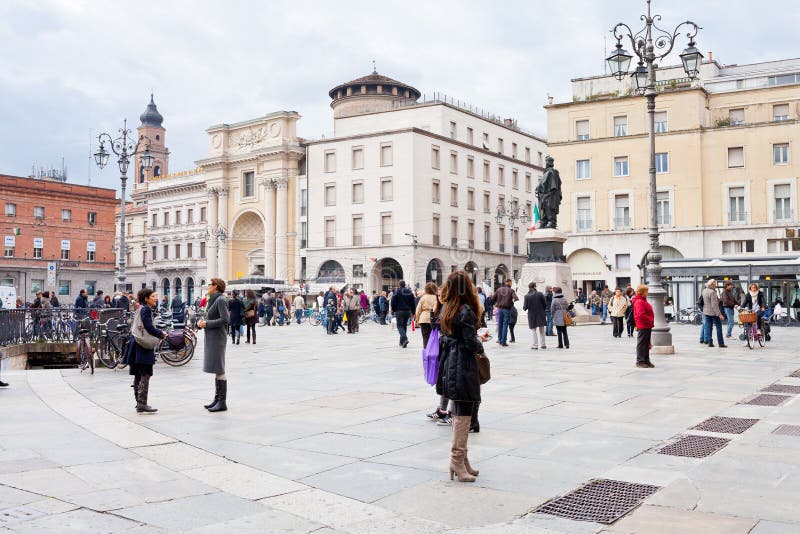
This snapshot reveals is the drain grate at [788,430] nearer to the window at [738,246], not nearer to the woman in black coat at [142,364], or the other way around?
the woman in black coat at [142,364]

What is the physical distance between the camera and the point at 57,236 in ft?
212

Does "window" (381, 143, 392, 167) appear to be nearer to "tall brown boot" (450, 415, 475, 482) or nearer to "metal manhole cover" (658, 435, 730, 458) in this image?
"metal manhole cover" (658, 435, 730, 458)

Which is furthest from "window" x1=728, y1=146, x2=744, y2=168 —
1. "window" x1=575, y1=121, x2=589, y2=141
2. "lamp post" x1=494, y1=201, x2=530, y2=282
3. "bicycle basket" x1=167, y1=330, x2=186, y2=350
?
"bicycle basket" x1=167, y1=330, x2=186, y2=350

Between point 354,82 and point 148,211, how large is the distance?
30.4 metres

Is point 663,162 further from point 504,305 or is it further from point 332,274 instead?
point 504,305

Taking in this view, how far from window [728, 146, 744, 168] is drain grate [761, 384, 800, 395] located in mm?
39095

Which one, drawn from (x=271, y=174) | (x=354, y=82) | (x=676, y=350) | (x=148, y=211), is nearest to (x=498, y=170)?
(x=354, y=82)

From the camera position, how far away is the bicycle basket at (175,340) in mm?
15766

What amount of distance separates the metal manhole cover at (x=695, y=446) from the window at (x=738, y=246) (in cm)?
4241

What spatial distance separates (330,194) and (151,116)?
2487 inches

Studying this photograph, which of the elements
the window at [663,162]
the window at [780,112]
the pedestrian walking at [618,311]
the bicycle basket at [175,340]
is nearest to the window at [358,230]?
the window at [663,162]

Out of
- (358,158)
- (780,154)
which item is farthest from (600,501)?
(358,158)

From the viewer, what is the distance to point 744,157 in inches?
1818

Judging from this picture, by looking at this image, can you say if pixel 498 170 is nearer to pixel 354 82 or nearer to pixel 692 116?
pixel 354 82
